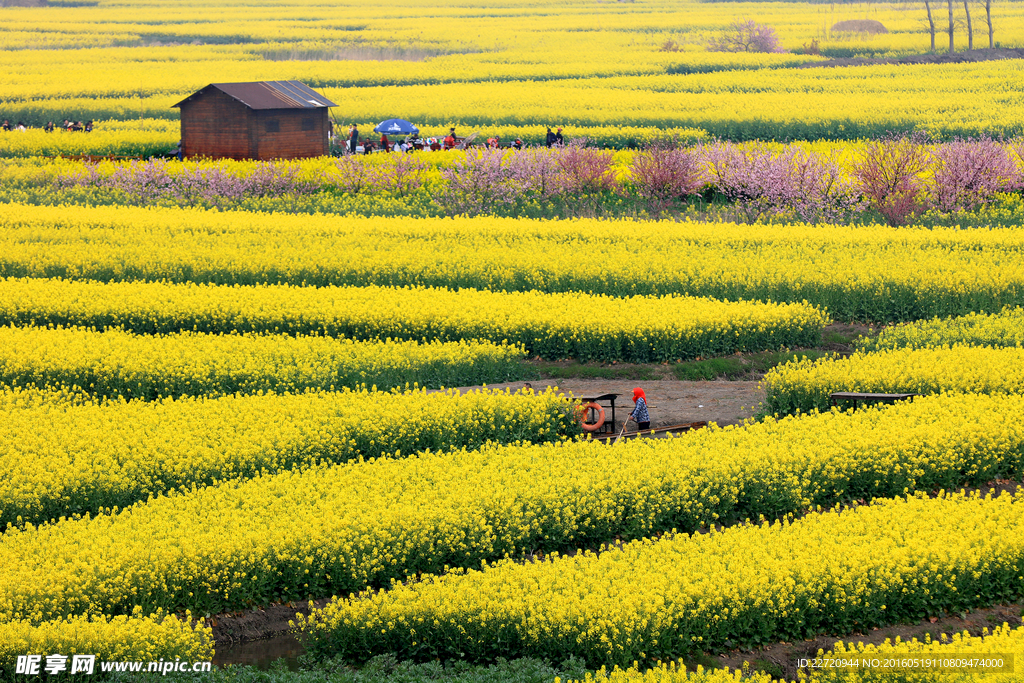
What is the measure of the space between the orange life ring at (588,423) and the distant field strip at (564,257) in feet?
25.6

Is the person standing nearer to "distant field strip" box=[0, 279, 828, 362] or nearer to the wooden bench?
the wooden bench

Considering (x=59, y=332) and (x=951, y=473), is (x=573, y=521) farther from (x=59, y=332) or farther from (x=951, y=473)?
(x=59, y=332)

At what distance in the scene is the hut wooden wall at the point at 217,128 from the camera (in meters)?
43.9

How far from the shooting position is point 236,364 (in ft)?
62.1

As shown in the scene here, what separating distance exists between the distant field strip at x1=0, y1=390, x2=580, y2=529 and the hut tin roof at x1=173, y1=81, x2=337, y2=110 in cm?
2796

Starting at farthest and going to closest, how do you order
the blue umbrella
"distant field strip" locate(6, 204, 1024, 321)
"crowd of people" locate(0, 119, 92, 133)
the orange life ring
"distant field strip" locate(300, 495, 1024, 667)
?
"crowd of people" locate(0, 119, 92, 133)
the blue umbrella
"distant field strip" locate(6, 204, 1024, 321)
the orange life ring
"distant field strip" locate(300, 495, 1024, 667)

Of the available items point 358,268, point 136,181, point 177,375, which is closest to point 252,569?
point 177,375

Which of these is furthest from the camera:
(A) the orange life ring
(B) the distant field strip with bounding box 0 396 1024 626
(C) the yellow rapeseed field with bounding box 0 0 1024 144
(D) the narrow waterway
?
(C) the yellow rapeseed field with bounding box 0 0 1024 144

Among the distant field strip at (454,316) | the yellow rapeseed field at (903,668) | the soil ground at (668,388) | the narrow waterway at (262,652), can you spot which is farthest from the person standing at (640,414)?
the yellow rapeseed field at (903,668)

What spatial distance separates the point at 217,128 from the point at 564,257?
23.4 m

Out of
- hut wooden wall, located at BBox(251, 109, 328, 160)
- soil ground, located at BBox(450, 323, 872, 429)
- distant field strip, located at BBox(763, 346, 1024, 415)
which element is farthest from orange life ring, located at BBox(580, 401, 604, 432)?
hut wooden wall, located at BBox(251, 109, 328, 160)

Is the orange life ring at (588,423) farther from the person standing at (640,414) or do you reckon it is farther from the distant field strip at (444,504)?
the distant field strip at (444,504)

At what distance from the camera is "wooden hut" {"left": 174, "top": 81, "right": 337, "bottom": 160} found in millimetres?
43844

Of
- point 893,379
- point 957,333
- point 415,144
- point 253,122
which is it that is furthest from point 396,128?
point 893,379
